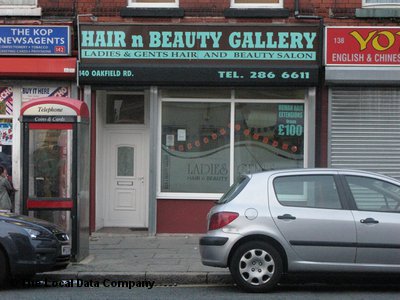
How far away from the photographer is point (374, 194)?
8.53 m

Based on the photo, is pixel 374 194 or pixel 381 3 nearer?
pixel 374 194

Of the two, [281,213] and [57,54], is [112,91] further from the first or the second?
[281,213]

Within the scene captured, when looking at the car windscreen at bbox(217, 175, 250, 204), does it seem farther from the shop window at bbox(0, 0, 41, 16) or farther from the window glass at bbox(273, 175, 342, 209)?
the shop window at bbox(0, 0, 41, 16)

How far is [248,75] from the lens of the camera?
1290cm

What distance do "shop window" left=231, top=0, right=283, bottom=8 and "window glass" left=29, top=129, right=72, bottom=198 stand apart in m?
4.88

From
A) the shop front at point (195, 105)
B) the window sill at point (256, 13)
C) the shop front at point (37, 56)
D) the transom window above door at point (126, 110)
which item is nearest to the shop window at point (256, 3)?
the window sill at point (256, 13)

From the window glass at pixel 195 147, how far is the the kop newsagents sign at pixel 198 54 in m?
0.77

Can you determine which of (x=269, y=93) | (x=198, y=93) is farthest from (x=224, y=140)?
(x=269, y=93)

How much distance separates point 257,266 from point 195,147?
215 inches

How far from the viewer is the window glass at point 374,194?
844 centimetres

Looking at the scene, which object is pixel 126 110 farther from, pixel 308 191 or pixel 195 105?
pixel 308 191

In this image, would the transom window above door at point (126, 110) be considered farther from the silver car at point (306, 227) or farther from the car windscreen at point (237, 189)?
the silver car at point (306, 227)

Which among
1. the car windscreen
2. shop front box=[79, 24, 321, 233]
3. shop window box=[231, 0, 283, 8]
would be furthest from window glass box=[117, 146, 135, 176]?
the car windscreen

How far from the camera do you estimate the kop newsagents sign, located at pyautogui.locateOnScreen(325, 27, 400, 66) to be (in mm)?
12883
